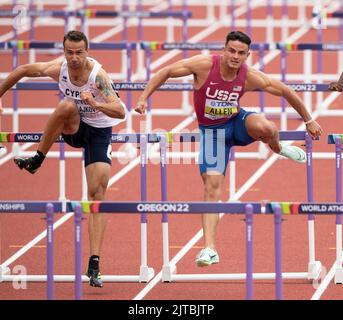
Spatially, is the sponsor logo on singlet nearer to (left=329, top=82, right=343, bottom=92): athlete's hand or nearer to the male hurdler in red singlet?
the male hurdler in red singlet

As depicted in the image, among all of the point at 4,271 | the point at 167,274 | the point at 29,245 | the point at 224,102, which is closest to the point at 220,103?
the point at 224,102

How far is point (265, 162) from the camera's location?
16.5 m

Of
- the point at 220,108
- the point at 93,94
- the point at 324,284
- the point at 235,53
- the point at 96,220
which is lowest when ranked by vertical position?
the point at 324,284

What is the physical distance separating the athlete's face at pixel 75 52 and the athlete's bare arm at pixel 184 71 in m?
0.57

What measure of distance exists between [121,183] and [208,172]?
4585mm

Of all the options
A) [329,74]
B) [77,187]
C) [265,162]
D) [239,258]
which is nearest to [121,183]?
[77,187]

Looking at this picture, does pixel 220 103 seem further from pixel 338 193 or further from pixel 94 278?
pixel 94 278

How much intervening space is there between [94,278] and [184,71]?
1803mm

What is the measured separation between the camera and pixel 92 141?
1122 cm

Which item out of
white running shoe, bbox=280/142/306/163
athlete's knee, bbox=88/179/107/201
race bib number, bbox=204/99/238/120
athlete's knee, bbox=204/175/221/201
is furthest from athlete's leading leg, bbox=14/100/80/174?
white running shoe, bbox=280/142/306/163

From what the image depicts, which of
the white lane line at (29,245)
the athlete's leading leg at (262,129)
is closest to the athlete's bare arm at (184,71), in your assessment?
the athlete's leading leg at (262,129)

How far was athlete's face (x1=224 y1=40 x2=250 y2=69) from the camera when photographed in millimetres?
10875

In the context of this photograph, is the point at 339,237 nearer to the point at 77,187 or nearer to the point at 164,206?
the point at 164,206
